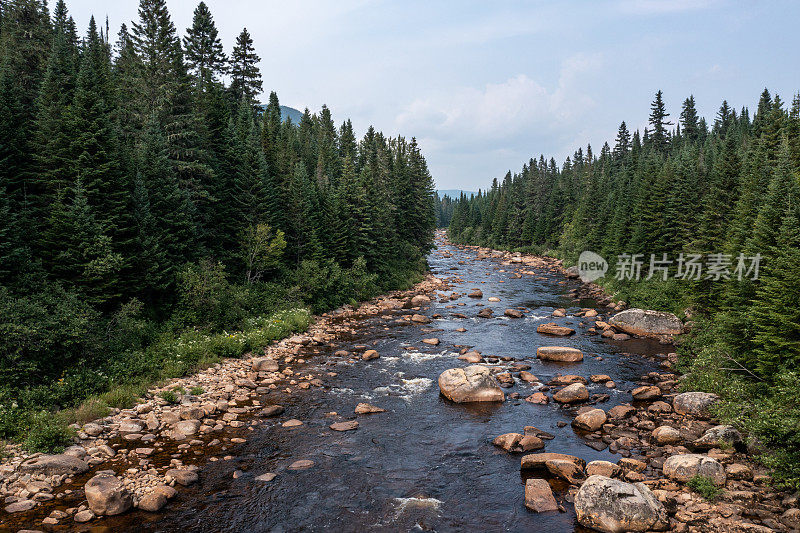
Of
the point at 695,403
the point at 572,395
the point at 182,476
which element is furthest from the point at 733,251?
the point at 182,476

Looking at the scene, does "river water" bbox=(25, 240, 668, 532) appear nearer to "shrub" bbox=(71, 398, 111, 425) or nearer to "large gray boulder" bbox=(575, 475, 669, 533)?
"large gray boulder" bbox=(575, 475, 669, 533)

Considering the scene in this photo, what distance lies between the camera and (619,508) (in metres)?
11.3

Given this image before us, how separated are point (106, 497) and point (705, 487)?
1752 centimetres

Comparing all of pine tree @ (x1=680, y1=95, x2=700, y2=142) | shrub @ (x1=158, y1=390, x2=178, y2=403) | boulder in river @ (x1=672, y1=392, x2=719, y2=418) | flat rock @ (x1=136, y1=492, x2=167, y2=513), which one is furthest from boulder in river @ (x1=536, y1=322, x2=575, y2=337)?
pine tree @ (x1=680, y1=95, x2=700, y2=142)

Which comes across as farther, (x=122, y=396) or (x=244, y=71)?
(x=244, y=71)

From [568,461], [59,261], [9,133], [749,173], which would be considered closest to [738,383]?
[568,461]

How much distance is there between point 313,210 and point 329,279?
8370mm

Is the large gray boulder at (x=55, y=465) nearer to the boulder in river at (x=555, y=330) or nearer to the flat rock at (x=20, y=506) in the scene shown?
the flat rock at (x=20, y=506)

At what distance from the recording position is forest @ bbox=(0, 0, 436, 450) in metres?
16.9

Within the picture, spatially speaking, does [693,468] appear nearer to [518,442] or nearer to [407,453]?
[518,442]

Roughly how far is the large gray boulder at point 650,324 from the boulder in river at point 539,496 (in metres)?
21.9

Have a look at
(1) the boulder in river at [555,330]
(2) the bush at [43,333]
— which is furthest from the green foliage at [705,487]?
(2) the bush at [43,333]

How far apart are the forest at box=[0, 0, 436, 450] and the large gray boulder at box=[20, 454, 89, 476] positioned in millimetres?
781

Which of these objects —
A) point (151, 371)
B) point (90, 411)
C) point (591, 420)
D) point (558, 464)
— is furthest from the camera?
point (151, 371)
